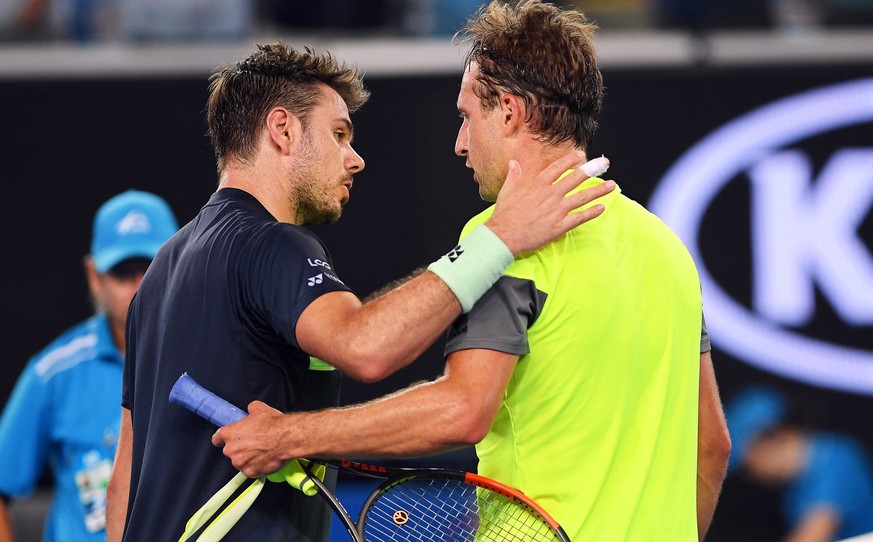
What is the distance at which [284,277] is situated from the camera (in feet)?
9.30

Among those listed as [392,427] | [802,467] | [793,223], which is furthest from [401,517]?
[793,223]

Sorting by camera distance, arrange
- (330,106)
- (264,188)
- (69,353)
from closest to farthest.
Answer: (264,188)
(330,106)
(69,353)

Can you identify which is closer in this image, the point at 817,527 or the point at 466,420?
the point at 466,420

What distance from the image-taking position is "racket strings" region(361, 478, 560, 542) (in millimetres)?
2869

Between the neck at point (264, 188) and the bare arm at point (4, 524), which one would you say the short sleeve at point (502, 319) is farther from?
the bare arm at point (4, 524)

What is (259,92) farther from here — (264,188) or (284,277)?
(284,277)

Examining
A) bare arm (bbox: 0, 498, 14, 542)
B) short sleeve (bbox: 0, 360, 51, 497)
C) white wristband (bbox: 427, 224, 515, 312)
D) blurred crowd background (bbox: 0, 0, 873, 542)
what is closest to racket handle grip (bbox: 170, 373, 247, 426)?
white wristband (bbox: 427, 224, 515, 312)

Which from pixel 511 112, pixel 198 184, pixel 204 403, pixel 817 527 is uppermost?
pixel 511 112

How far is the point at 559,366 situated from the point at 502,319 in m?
0.18

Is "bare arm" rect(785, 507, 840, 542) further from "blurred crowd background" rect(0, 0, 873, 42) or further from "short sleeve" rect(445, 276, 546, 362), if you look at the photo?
"short sleeve" rect(445, 276, 546, 362)

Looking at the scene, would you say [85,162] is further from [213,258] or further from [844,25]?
[844,25]

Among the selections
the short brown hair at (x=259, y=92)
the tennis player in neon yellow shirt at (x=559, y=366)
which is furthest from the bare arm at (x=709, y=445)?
the short brown hair at (x=259, y=92)

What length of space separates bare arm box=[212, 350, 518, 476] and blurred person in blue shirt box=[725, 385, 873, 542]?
3538 millimetres

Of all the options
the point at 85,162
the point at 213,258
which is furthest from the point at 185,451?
the point at 85,162
